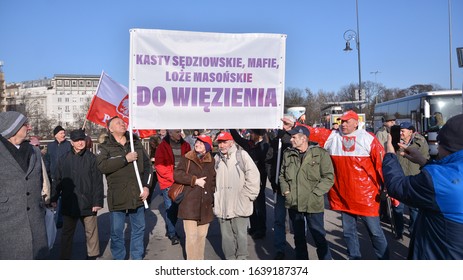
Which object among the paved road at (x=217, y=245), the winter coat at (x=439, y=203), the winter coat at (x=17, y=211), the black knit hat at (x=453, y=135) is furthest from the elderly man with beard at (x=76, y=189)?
the black knit hat at (x=453, y=135)

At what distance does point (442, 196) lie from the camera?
8.21 ft

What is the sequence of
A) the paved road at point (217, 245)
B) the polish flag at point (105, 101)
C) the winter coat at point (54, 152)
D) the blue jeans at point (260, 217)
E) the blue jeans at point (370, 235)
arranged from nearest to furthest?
the blue jeans at point (370, 235)
the paved road at point (217, 245)
the polish flag at point (105, 101)
the blue jeans at point (260, 217)
the winter coat at point (54, 152)

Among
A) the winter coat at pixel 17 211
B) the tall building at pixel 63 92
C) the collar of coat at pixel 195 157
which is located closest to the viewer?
the winter coat at pixel 17 211

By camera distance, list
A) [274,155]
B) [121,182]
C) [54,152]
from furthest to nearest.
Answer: [54,152], [274,155], [121,182]

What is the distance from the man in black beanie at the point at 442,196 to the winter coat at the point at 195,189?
282 centimetres

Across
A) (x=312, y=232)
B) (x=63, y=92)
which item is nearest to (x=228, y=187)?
(x=312, y=232)

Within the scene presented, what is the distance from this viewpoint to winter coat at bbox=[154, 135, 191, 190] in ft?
21.9

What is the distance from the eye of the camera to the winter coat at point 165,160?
6674 millimetres

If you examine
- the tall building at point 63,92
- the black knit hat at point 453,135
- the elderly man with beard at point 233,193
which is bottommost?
the elderly man with beard at point 233,193

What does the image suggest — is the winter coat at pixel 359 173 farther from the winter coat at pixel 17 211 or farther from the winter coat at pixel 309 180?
the winter coat at pixel 17 211

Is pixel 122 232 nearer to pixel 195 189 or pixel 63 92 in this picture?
pixel 195 189

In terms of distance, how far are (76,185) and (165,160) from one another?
5.22ft

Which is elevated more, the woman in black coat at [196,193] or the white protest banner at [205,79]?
the white protest banner at [205,79]
